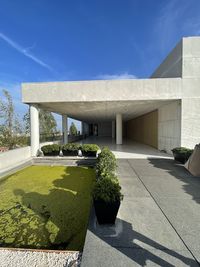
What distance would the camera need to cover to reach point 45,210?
3.94 metres

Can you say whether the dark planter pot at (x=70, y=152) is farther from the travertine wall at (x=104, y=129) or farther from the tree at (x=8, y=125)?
the travertine wall at (x=104, y=129)

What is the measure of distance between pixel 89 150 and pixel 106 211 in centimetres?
606

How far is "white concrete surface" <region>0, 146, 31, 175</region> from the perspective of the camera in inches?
276

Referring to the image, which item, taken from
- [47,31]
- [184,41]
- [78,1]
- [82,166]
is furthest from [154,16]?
[82,166]

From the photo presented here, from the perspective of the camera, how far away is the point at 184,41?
814 centimetres

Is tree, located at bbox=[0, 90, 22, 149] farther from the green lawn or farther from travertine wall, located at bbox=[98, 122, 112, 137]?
travertine wall, located at bbox=[98, 122, 112, 137]

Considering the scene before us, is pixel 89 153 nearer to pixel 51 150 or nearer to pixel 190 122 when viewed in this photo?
pixel 51 150

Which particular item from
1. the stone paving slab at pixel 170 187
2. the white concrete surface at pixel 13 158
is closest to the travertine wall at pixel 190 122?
the stone paving slab at pixel 170 187

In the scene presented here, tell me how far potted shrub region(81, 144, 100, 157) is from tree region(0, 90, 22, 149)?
6227 mm

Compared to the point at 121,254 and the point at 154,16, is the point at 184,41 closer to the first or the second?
the point at 154,16

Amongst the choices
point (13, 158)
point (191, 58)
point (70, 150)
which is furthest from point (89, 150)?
point (191, 58)

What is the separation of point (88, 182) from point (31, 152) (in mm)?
4964

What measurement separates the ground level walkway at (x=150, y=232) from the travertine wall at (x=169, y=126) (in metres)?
5.00

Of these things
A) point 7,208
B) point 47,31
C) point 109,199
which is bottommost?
point 7,208
